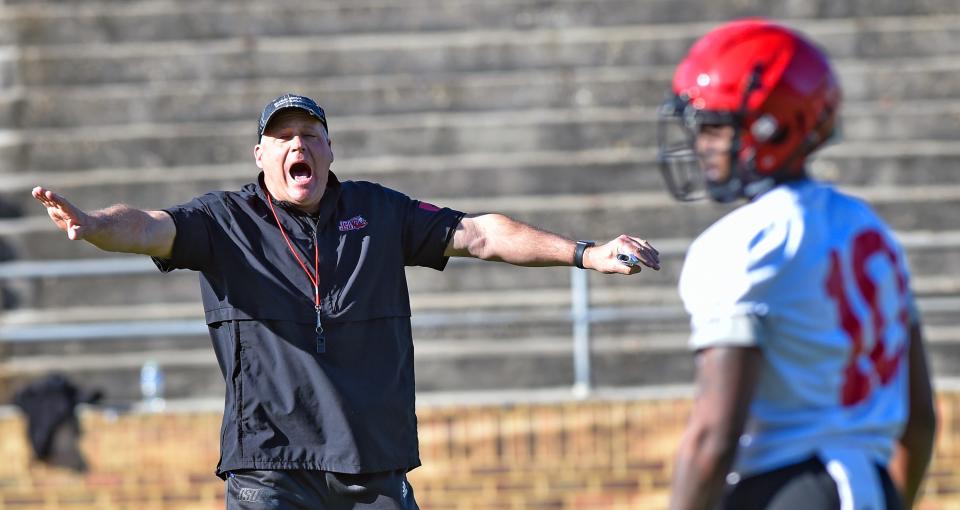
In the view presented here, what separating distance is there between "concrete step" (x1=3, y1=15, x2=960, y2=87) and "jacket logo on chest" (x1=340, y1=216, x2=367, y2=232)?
651cm

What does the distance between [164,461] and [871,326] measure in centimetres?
572

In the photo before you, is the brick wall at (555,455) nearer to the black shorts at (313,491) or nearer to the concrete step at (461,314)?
the concrete step at (461,314)

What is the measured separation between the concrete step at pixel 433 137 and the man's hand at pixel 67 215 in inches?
243

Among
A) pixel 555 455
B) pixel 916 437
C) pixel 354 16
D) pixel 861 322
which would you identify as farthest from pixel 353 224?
pixel 354 16

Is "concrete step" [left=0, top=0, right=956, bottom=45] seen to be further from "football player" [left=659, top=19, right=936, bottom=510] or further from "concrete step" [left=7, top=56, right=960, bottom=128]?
"football player" [left=659, top=19, right=936, bottom=510]

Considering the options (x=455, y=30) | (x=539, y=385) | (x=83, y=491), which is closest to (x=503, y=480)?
(x=539, y=385)

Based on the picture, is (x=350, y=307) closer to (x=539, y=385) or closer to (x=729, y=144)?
(x=729, y=144)

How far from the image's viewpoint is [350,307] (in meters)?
4.63

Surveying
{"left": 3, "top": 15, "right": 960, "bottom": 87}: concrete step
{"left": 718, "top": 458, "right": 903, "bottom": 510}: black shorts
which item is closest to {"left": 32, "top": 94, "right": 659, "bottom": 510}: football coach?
{"left": 718, "top": 458, "right": 903, "bottom": 510}: black shorts

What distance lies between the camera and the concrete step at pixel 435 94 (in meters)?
10.9

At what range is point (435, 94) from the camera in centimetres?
1093

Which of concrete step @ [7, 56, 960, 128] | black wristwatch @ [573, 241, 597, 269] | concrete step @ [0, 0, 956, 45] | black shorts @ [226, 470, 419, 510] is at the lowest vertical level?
black shorts @ [226, 470, 419, 510]

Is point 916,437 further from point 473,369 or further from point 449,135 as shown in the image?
point 449,135

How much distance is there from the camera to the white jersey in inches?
109
